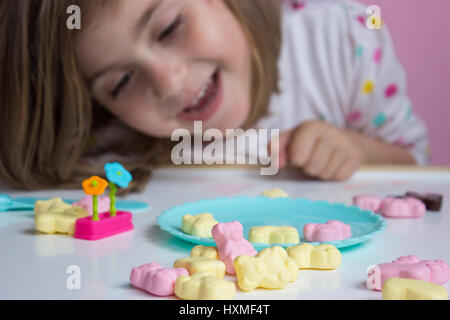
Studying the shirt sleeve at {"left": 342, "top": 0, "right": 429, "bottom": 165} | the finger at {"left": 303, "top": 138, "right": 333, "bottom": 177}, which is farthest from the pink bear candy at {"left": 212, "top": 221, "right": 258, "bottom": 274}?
the shirt sleeve at {"left": 342, "top": 0, "right": 429, "bottom": 165}

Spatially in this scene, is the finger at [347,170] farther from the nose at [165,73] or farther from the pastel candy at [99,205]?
the pastel candy at [99,205]

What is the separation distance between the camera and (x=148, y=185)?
85 cm

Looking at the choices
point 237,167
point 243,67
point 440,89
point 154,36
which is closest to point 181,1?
point 154,36

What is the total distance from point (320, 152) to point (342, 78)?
1.93ft

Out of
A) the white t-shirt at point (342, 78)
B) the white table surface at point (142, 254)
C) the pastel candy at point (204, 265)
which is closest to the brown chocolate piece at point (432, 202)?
the white table surface at point (142, 254)

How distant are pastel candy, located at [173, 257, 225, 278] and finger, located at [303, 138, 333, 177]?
0.53 metres

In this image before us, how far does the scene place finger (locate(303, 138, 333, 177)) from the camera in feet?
2.93

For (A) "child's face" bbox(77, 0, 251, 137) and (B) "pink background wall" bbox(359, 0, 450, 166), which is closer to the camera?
(A) "child's face" bbox(77, 0, 251, 137)

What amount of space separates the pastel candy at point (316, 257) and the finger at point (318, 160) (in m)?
0.49

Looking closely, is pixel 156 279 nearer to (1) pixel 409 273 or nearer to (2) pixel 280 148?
(1) pixel 409 273

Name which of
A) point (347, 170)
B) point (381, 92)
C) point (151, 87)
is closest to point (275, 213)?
point (347, 170)

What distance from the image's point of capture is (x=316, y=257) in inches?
16.0

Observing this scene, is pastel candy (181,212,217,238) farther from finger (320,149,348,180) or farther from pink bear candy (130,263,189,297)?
finger (320,149,348,180)

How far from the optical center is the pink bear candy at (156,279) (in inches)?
13.9
